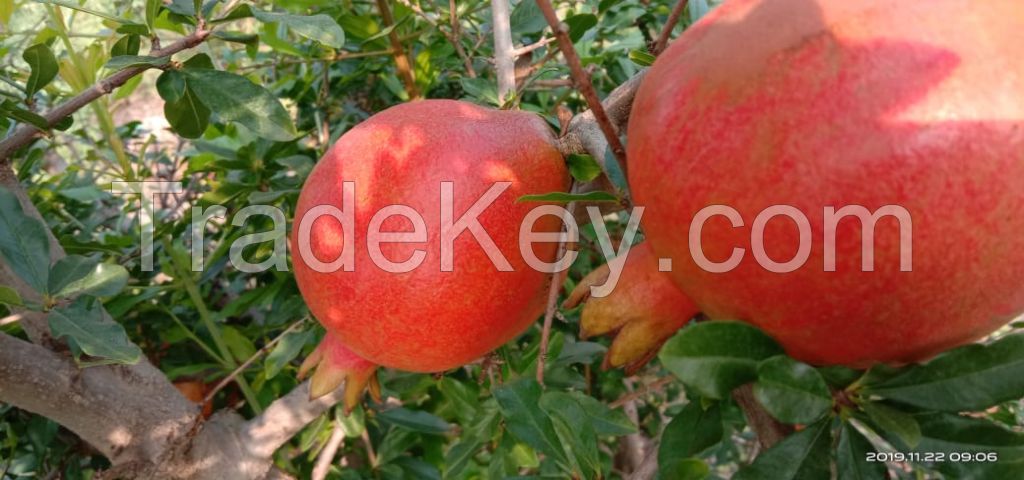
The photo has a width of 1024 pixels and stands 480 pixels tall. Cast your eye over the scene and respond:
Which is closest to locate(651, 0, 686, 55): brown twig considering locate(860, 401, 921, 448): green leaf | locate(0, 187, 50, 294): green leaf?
locate(860, 401, 921, 448): green leaf

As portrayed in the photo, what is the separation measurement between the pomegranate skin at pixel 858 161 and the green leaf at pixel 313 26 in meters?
0.47

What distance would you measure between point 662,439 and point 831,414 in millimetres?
149

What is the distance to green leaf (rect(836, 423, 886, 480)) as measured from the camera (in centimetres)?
58

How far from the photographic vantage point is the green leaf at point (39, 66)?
94 cm

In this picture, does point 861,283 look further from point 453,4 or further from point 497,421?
point 453,4

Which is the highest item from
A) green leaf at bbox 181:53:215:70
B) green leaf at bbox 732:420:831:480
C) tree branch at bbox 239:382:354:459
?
green leaf at bbox 181:53:215:70

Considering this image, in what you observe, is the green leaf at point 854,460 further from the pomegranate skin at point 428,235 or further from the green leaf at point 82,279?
the green leaf at point 82,279

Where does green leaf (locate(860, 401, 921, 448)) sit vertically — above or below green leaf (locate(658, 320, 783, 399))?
below

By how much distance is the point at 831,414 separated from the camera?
0.58m

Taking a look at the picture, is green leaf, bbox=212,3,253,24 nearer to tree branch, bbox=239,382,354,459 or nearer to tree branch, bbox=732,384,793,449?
tree branch, bbox=239,382,354,459

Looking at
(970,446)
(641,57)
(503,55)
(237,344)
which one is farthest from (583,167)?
(237,344)

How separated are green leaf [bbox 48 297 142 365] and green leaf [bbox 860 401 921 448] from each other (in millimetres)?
716

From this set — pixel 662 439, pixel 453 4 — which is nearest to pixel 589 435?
pixel 662 439

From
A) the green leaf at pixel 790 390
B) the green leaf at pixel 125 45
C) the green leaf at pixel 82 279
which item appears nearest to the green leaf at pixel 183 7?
the green leaf at pixel 125 45
